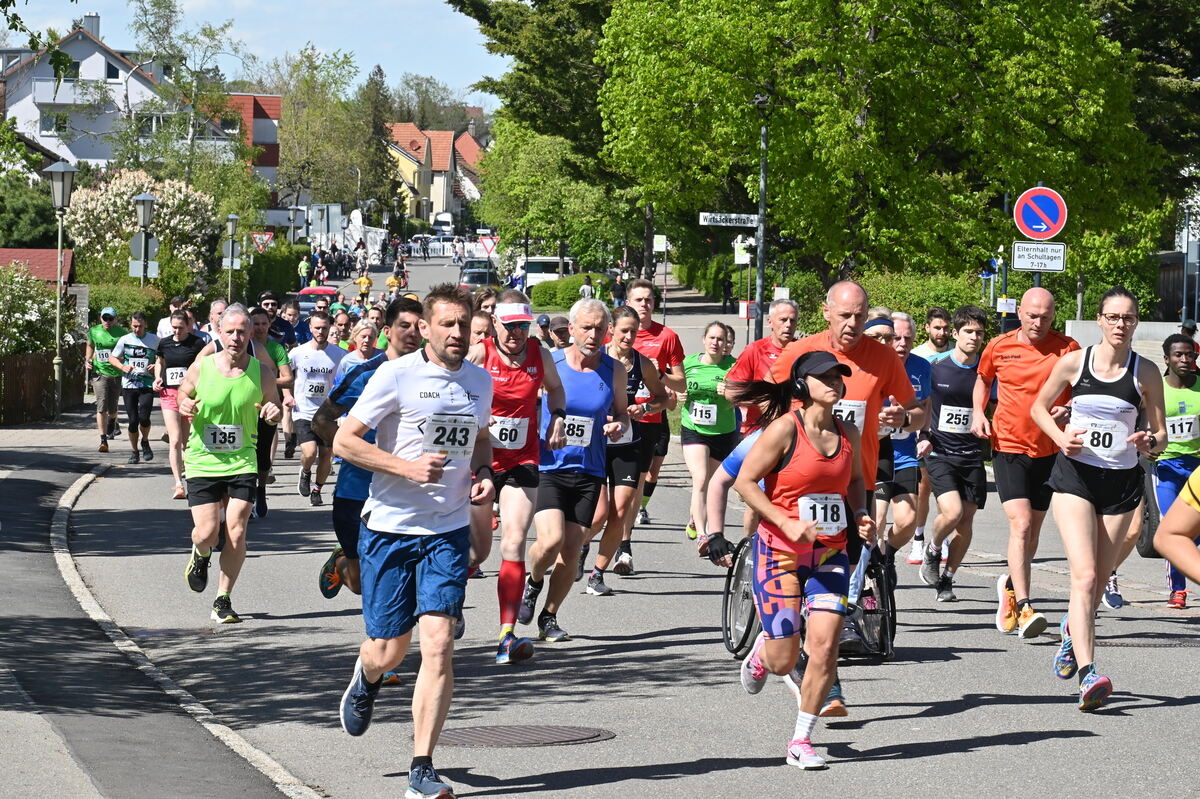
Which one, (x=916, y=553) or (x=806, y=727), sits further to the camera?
(x=916, y=553)

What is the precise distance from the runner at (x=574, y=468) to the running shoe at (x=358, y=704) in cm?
291

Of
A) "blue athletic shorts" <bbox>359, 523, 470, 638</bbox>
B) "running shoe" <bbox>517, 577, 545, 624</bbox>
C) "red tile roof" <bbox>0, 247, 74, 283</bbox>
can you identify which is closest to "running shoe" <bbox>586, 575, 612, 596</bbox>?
"running shoe" <bbox>517, 577, 545, 624</bbox>

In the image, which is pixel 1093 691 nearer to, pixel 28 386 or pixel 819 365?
pixel 819 365

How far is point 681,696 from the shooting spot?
28.8 ft

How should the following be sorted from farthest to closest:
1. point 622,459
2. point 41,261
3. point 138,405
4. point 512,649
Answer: point 41,261 → point 138,405 → point 622,459 → point 512,649

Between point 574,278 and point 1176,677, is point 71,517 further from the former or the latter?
point 574,278

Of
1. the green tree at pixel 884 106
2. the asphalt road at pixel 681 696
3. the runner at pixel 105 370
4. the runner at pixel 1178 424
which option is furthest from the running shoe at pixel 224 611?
the green tree at pixel 884 106

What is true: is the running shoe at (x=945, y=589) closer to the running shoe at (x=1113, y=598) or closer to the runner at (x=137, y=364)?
the running shoe at (x=1113, y=598)

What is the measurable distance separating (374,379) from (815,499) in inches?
72.6

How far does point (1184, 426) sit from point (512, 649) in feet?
18.9

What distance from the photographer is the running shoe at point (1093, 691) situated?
8.27 m

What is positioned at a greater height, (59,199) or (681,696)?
(59,199)

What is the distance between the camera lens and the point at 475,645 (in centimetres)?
1024

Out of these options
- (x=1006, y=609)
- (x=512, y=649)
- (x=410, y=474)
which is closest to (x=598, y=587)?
(x=512, y=649)
